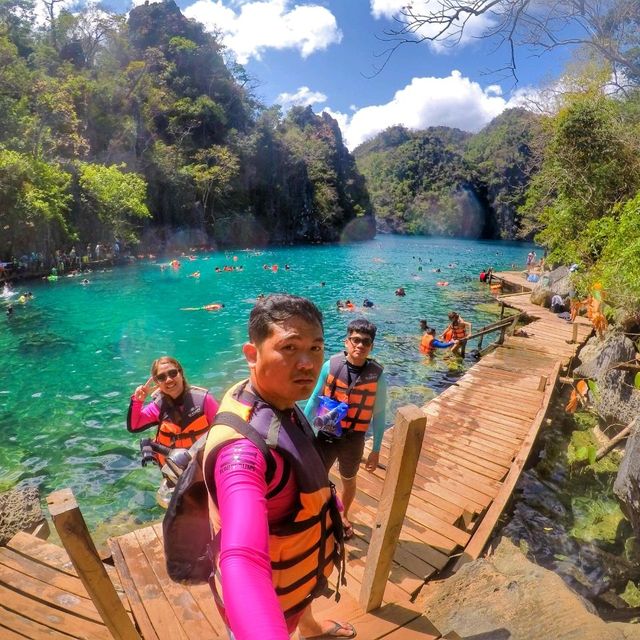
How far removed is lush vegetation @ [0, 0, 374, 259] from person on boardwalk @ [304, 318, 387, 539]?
2587 cm

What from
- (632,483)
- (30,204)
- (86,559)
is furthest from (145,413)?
(30,204)

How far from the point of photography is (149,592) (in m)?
3.14

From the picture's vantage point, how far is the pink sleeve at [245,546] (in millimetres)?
1080

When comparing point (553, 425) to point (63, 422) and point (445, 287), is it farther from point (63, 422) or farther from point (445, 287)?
point (445, 287)

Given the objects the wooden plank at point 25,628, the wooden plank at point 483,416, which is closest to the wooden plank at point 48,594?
the wooden plank at point 25,628

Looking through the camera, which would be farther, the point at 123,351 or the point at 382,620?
the point at 123,351

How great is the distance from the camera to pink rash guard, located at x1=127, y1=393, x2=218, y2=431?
4.23 m

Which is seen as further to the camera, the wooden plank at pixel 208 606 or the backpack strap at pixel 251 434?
the wooden plank at pixel 208 606

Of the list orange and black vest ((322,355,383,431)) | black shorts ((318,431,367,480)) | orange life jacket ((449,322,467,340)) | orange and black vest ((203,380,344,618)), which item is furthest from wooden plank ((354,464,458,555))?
orange life jacket ((449,322,467,340))

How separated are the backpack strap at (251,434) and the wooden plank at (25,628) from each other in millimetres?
2489

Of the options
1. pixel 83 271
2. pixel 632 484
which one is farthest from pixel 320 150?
pixel 632 484

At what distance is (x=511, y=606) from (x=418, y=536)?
138cm

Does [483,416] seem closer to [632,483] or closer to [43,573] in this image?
[632,483]

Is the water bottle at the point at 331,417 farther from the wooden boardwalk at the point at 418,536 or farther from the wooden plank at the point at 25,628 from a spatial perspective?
the wooden plank at the point at 25,628
